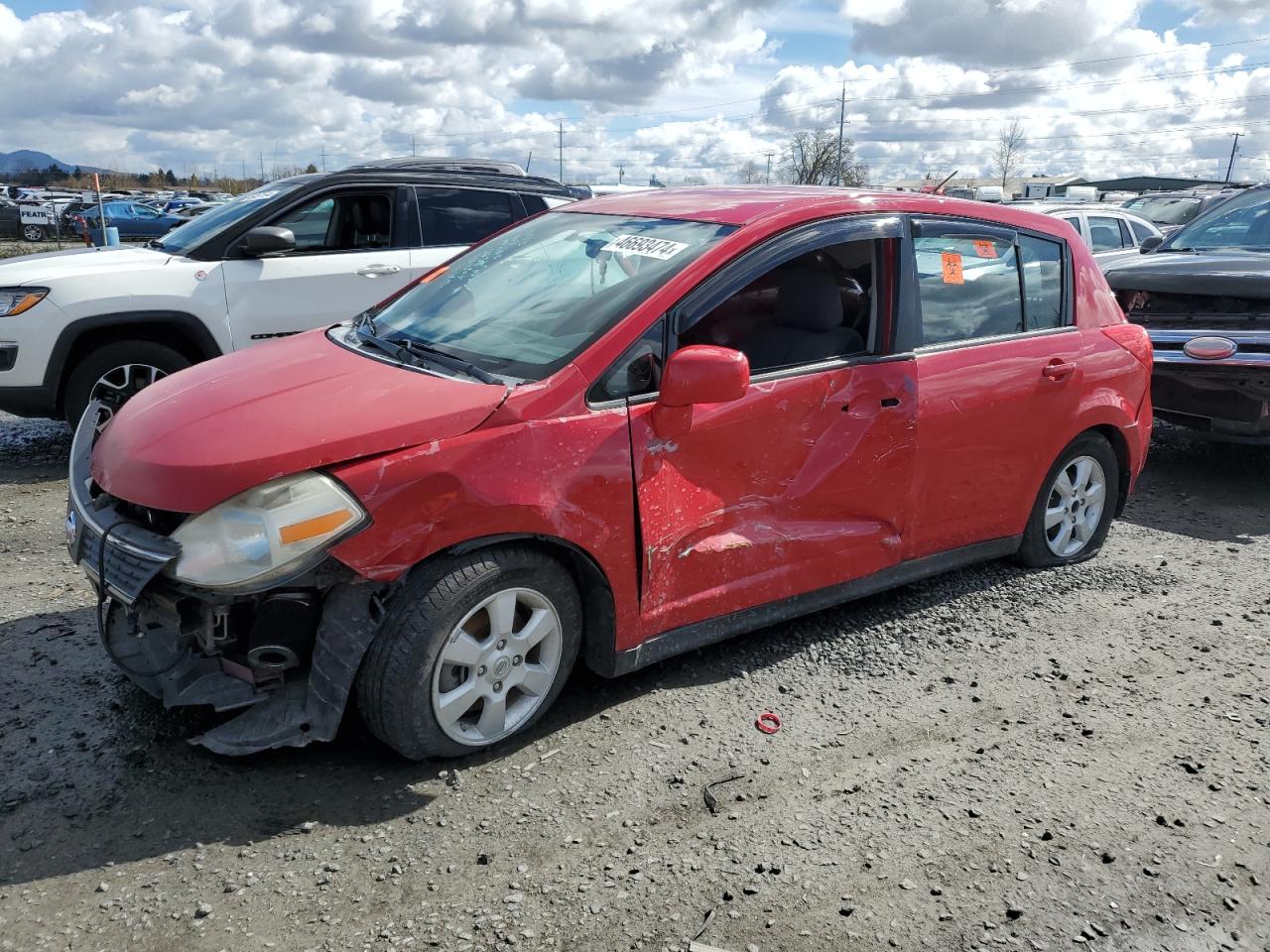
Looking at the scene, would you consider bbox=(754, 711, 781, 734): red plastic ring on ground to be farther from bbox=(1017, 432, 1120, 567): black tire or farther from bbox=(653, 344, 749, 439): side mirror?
bbox=(1017, 432, 1120, 567): black tire

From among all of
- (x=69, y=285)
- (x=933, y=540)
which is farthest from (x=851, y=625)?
(x=69, y=285)

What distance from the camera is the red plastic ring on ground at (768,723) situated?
138 inches

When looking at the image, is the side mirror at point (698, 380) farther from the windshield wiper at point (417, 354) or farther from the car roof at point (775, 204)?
the car roof at point (775, 204)

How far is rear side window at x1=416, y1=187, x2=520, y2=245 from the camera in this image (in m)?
7.45

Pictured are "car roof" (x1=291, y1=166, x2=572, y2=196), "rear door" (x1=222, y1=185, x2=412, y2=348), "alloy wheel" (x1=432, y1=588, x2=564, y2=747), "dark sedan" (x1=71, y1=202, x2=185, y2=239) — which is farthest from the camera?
"dark sedan" (x1=71, y1=202, x2=185, y2=239)

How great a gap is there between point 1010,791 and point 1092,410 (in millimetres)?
2246

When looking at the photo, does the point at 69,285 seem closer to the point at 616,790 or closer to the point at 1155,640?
the point at 616,790

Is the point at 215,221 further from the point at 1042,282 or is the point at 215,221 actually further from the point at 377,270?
the point at 1042,282

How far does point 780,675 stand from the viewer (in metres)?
3.89

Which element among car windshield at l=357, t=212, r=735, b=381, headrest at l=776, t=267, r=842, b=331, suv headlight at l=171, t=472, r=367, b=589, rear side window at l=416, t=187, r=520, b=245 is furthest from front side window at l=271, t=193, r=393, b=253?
suv headlight at l=171, t=472, r=367, b=589

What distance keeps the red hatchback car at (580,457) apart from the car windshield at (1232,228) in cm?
392

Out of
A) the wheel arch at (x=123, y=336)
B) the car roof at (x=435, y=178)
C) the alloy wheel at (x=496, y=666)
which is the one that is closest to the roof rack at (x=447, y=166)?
the car roof at (x=435, y=178)

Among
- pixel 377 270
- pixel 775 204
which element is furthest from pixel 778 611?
pixel 377 270

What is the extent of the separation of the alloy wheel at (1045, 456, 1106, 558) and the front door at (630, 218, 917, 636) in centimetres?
121
